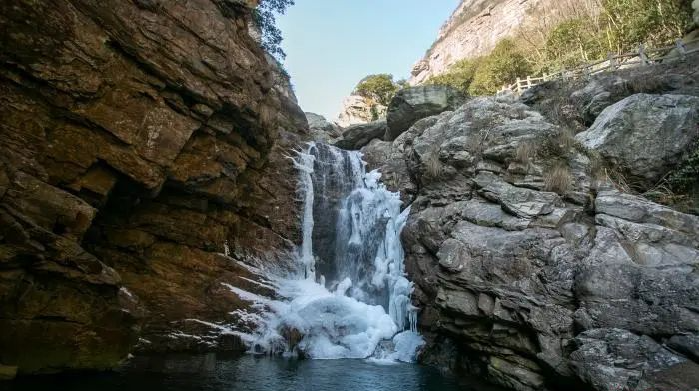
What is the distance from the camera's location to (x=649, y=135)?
45.8 ft

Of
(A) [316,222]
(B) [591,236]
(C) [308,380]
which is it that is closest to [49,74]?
(C) [308,380]

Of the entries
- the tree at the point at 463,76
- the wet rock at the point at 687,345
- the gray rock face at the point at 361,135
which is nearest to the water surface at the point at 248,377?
the wet rock at the point at 687,345

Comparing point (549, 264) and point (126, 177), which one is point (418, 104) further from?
point (126, 177)

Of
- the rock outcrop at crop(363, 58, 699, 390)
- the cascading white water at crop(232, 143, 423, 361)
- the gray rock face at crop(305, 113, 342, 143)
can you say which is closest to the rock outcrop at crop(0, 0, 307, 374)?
the cascading white water at crop(232, 143, 423, 361)

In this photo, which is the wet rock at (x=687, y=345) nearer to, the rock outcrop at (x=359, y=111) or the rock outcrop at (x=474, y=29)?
the rock outcrop at (x=359, y=111)

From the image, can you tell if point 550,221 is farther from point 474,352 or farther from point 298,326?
point 298,326

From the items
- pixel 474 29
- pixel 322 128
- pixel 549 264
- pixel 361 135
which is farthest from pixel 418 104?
pixel 474 29

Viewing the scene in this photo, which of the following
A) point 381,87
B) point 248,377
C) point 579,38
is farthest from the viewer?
point 381,87

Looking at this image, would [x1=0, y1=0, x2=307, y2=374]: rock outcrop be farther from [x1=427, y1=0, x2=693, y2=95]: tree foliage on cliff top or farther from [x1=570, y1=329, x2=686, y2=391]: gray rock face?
[x1=427, y1=0, x2=693, y2=95]: tree foliage on cliff top

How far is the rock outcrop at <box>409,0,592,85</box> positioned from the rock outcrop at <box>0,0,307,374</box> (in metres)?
38.6

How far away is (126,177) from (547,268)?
1237cm

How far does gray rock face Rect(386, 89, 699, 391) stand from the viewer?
324 inches

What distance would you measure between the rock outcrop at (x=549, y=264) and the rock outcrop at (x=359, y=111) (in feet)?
103

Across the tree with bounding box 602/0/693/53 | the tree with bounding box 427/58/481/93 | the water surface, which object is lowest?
the water surface
